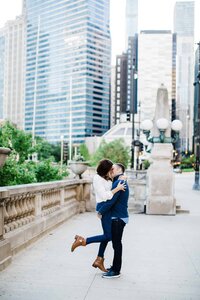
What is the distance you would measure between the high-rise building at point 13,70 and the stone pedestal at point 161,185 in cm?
14945

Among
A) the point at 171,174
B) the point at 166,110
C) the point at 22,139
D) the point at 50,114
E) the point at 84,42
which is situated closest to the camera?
the point at 171,174

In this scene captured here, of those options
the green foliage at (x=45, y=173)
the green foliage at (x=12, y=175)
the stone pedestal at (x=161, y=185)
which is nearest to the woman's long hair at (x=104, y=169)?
the stone pedestal at (x=161, y=185)

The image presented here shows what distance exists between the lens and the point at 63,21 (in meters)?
178

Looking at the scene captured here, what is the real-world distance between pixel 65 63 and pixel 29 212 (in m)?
176

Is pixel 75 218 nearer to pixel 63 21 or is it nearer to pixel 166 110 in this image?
pixel 166 110

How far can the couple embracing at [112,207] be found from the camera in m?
6.59

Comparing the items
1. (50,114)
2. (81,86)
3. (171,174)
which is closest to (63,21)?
(81,86)

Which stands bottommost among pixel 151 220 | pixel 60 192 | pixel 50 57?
pixel 151 220

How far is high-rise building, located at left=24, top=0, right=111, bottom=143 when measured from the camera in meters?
178

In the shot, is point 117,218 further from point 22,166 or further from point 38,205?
point 22,166

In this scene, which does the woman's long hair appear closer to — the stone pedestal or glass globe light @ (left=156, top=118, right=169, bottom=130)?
the stone pedestal

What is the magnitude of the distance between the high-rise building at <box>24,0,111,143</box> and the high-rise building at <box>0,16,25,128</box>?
473 centimetres

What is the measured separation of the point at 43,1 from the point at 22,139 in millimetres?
165707

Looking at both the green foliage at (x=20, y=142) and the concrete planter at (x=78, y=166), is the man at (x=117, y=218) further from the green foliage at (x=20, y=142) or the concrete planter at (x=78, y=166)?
the green foliage at (x=20, y=142)
